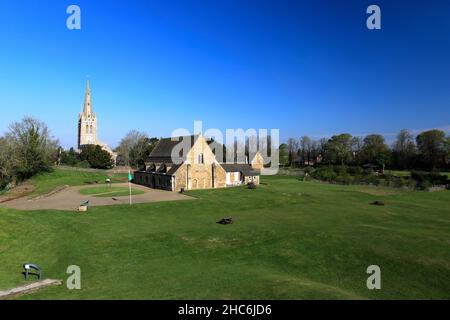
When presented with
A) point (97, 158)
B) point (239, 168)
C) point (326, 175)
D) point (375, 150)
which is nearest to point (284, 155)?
point (375, 150)

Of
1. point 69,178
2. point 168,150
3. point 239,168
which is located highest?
point 168,150

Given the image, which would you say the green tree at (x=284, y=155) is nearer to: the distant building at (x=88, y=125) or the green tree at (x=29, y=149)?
the distant building at (x=88, y=125)

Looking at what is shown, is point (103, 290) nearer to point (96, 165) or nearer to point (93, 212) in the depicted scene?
point (93, 212)

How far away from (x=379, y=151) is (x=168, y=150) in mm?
82277

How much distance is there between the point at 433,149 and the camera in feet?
342

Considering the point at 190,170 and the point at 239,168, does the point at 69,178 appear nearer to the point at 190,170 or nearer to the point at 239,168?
the point at 190,170

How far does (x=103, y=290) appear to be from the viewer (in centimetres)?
1396

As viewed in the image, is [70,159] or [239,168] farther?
[70,159]

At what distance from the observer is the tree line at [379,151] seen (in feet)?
339

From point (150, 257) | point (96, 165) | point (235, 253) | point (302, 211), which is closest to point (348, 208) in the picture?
point (302, 211)

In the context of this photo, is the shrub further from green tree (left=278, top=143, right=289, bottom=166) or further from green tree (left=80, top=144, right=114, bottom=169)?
green tree (left=80, top=144, right=114, bottom=169)

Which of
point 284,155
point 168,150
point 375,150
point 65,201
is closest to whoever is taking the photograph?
point 65,201

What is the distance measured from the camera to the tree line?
103438mm

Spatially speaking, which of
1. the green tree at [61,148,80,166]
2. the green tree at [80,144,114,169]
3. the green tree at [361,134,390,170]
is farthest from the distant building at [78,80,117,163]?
the green tree at [361,134,390,170]
